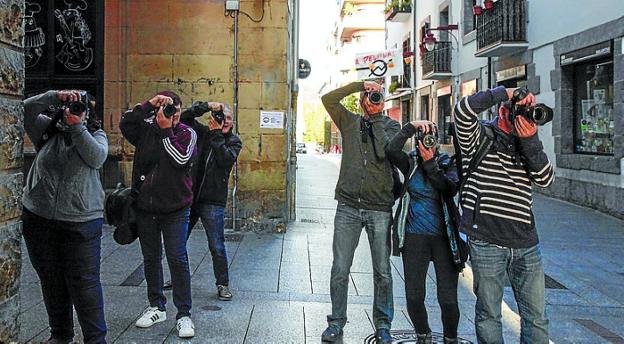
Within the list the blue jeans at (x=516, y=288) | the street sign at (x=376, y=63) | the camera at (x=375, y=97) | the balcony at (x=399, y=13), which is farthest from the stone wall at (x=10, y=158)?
the balcony at (x=399, y=13)

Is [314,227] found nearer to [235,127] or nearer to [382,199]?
[235,127]

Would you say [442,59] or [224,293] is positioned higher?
[442,59]

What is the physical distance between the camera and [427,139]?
411 centimetres

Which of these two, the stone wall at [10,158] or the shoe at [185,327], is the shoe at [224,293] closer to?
the shoe at [185,327]

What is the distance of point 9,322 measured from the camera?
2.96 m

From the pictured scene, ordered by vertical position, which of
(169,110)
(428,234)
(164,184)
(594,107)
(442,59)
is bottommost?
(428,234)

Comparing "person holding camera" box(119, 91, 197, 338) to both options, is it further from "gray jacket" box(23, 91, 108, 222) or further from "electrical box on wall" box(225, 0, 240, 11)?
"electrical box on wall" box(225, 0, 240, 11)

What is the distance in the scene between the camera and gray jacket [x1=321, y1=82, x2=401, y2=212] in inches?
176

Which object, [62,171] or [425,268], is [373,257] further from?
[62,171]

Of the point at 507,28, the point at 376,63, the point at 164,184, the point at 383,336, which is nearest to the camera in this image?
the point at 383,336

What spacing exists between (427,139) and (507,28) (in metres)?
13.0

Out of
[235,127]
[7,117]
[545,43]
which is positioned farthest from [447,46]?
[7,117]

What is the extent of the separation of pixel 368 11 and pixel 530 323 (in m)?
51.8

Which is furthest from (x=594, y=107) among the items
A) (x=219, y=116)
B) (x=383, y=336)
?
(x=383, y=336)
